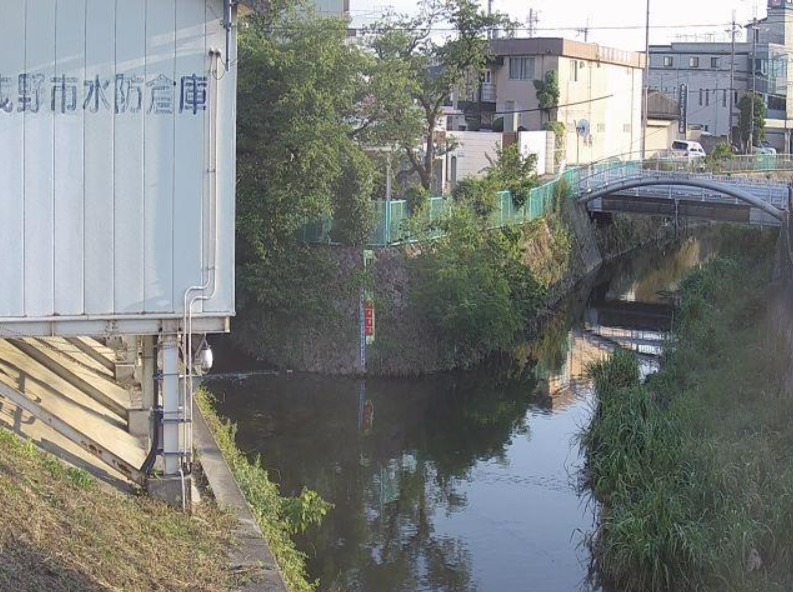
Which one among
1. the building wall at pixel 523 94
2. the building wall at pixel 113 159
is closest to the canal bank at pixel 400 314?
the building wall at pixel 113 159

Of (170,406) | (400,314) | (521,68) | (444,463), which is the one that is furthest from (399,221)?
(521,68)

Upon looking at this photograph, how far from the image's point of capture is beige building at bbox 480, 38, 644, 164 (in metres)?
47.9

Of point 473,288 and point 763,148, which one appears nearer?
point 473,288

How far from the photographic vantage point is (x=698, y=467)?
49.6ft

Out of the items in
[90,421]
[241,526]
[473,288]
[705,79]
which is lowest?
[241,526]

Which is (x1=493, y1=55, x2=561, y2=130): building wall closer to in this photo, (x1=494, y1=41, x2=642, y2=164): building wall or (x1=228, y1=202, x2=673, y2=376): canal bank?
(x1=494, y1=41, x2=642, y2=164): building wall

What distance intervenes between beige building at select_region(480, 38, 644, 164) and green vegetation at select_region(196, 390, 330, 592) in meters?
32.9

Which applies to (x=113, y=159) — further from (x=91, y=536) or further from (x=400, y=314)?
(x=400, y=314)

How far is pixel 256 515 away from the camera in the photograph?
12914mm

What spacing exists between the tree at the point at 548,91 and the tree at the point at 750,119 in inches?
773

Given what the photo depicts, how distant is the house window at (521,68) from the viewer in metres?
48.6

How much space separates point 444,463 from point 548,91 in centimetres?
2981

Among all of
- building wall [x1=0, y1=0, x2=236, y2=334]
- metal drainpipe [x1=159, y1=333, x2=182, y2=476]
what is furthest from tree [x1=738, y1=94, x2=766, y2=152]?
metal drainpipe [x1=159, y1=333, x2=182, y2=476]

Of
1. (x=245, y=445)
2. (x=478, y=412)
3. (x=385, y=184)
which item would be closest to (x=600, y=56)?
(x=385, y=184)
